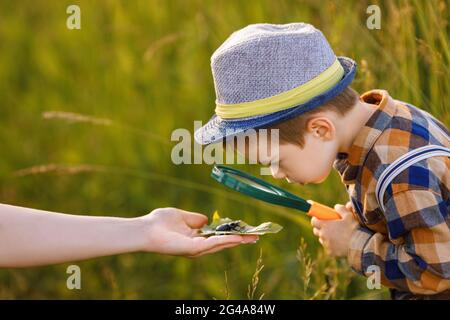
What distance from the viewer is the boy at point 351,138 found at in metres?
1.97

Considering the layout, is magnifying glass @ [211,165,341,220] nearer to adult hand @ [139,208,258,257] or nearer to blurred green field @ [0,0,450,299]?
adult hand @ [139,208,258,257]

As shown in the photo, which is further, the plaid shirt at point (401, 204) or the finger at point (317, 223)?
the finger at point (317, 223)

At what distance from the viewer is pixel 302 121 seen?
2.07 m

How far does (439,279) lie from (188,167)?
5.18ft

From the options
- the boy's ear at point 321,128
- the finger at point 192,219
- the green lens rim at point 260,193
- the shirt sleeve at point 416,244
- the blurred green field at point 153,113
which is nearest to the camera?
the shirt sleeve at point 416,244

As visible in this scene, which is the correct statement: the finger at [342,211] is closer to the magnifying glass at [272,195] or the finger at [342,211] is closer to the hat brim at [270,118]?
the magnifying glass at [272,195]

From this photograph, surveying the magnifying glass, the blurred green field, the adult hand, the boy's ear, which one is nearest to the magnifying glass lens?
the magnifying glass

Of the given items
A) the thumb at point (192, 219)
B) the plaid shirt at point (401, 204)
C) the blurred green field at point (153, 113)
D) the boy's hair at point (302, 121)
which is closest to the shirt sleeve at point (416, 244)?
the plaid shirt at point (401, 204)

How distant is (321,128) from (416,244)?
323 mm

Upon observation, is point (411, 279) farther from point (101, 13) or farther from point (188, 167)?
point (101, 13)

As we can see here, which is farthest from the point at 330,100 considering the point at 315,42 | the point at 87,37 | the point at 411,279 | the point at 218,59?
the point at 87,37

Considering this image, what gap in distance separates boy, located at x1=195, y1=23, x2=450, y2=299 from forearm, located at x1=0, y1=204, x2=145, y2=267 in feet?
1.04

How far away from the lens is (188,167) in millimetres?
3447

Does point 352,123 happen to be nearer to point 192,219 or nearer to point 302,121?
point 302,121
